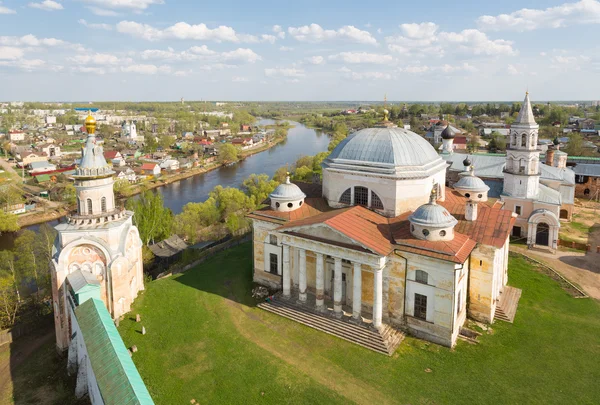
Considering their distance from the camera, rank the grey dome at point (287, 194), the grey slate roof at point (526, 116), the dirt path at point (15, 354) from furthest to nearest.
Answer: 1. the grey slate roof at point (526, 116)
2. the grey dome at point (287, 194)
3. the dirt path at point (15, 354)

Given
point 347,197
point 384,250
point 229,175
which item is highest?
point 347,197

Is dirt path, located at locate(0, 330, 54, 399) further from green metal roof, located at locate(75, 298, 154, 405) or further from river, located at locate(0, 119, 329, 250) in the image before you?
river, located at locate(0, 119, 329, 250)

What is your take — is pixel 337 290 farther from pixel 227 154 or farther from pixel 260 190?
pixel 227 154

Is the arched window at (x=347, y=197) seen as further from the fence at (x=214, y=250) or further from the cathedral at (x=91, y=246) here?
the cathedral at (x=91, y=246)

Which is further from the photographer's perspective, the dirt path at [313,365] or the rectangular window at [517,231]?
the rectangular window at [517,231]

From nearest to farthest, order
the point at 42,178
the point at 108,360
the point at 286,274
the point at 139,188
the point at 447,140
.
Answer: the point at 108,360, the point at 286,274, the point at 447,140, the point at 139,188, the point at 42,178

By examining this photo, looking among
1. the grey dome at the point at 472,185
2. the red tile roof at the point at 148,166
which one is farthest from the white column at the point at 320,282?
the red tile roof at the point at 148,166

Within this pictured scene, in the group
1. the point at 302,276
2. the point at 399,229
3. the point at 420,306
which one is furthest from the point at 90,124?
the point at 420,306
